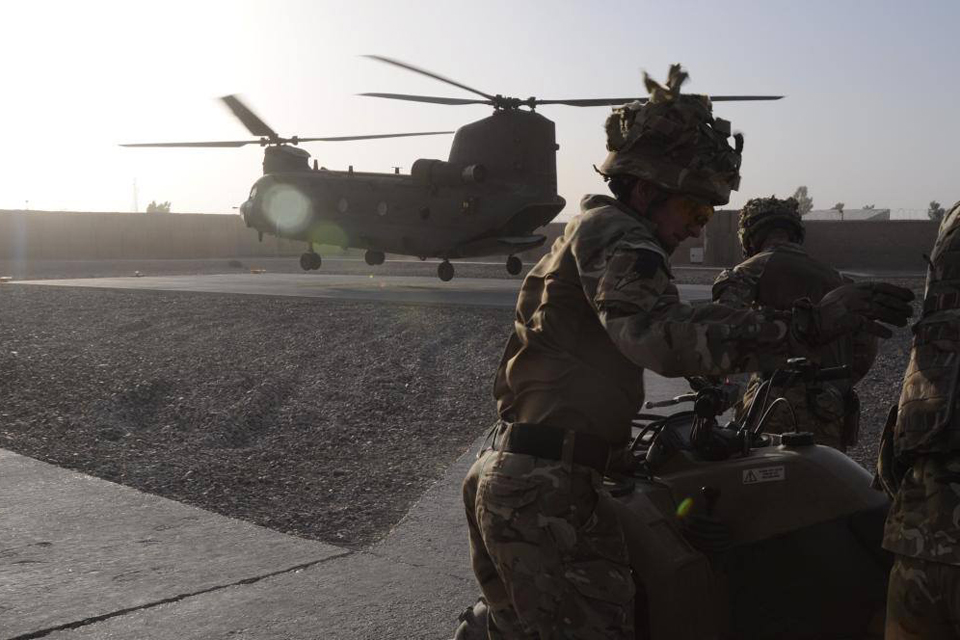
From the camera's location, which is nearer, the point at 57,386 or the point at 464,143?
the point at 57,386

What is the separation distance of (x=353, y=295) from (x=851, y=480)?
735 inches

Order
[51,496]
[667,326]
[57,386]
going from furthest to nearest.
→ [57,386], [51,496], [667,326]

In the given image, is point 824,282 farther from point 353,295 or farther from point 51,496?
point 353,295

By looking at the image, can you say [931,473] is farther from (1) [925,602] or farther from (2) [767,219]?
(2) [767,219]

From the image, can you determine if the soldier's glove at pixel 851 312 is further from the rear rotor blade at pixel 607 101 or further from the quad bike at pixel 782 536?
the rear rotor blade at pixel 607 101

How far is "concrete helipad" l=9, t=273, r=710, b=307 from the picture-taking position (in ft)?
65.9

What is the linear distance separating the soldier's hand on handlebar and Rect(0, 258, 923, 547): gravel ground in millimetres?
4058

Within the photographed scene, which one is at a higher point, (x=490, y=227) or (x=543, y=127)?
(x=543, y=127)

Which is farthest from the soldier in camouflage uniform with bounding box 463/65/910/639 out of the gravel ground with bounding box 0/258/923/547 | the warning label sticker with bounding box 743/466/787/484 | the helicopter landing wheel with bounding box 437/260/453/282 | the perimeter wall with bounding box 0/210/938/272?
the perimeter wall with bounding box 0/210/938/272

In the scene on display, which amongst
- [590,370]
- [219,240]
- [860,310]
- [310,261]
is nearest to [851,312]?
[860,310]

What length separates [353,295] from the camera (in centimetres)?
2122

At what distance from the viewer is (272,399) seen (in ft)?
37.9

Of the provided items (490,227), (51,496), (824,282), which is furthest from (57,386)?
(490,227)

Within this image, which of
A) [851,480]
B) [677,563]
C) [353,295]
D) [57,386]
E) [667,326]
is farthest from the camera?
[353,295]
